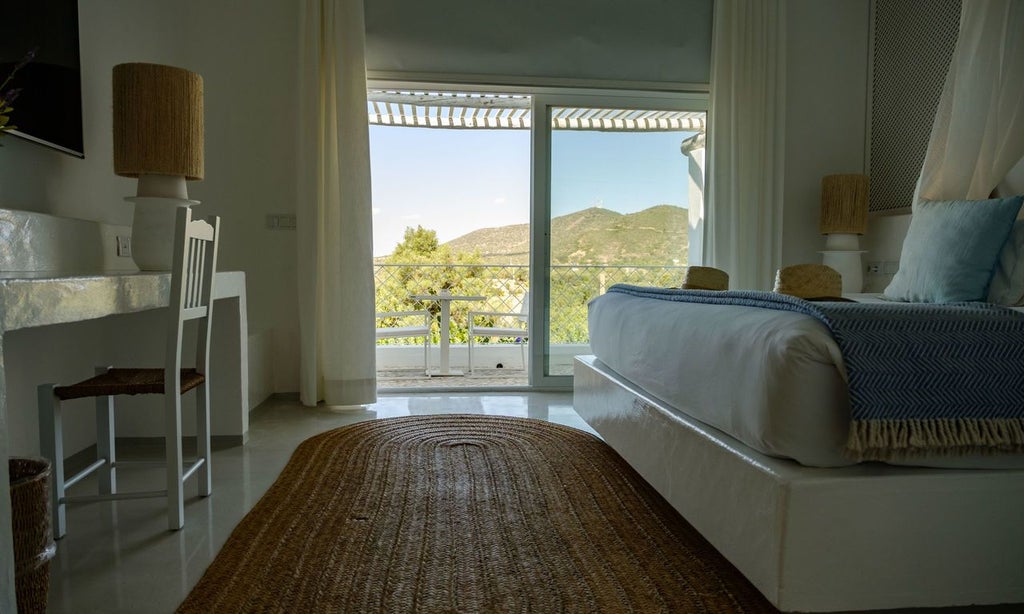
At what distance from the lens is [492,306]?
746 cm

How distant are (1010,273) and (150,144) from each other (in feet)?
10.7

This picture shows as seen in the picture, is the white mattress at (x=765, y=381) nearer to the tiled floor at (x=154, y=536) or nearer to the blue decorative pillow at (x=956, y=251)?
the blue decorative pillow at (x=956, y=251)

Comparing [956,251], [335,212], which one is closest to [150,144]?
A: [335,212]

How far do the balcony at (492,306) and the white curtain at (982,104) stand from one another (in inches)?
64.7

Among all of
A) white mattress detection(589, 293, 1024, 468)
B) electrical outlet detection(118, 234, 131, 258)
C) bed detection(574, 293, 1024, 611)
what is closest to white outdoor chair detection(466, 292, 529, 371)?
electrical outlet detection(118, 234, 131, 258)

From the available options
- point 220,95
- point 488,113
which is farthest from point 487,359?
point 220,95

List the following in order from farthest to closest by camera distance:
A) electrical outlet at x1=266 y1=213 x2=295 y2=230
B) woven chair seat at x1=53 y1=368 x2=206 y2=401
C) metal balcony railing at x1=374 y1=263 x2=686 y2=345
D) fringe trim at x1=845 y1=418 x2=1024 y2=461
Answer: metal balcony railing at x1=374 y1=263 x2=686 y2=345
electrical outlet at x1=266 y1=213 x2=295 y2=230
woven chair seat at x1=53 y1=368 x2=206 y2=401
fringe trim at x1=845 y1=418 x2=1024 y2=461

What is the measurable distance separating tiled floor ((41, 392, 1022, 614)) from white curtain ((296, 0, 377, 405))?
0.55m

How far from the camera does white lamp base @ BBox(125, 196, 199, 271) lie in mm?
2322

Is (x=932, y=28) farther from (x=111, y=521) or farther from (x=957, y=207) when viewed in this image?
(x=111, y=521)

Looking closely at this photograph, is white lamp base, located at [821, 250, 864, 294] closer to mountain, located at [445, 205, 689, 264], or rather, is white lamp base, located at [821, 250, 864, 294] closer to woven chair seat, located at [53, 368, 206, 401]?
mountain, located at [445, 205, 689, 264]

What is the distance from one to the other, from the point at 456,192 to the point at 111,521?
702 centimetres

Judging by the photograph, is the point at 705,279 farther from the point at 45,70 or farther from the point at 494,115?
the point at 494,115

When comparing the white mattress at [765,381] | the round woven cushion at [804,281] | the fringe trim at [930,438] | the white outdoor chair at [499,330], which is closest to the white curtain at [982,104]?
the round woven cushion at [804,281]
